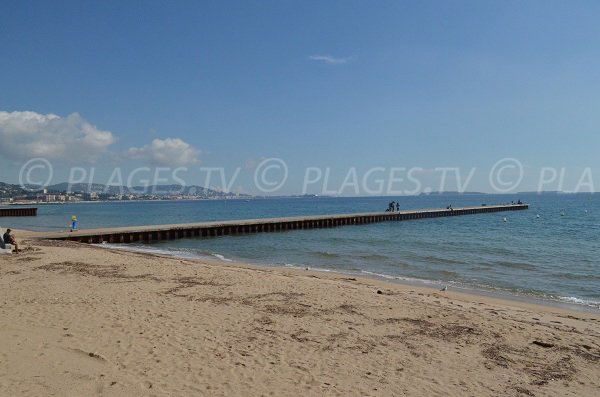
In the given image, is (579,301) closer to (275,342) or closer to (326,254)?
(275,342)

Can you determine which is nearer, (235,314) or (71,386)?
(71,386)

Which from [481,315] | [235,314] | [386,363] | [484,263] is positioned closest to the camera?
[386,363]

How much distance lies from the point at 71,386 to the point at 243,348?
2492mm

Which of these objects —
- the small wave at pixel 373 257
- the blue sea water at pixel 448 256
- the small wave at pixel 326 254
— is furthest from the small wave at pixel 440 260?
the small wave at pixel 326 254

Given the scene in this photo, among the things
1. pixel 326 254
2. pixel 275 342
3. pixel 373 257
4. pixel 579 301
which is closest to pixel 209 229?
pixel 326 254

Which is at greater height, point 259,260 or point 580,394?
point 580,394

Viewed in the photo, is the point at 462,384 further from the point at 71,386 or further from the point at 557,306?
the point at 557,306

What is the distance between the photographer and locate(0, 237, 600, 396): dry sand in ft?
18.3

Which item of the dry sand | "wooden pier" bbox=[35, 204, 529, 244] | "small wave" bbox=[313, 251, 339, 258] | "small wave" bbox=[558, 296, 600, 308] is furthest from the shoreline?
"wooden pier" bbox=[35, 204, 529, 244]

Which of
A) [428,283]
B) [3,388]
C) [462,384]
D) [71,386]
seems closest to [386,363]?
[462,384]

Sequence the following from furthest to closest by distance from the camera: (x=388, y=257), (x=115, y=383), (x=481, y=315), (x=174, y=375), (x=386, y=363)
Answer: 1. (x=388, y=257)
2. (x=481, y=315)
3. (x=386, y=363)
4. (x=174, y=375)
5. (x=115, y=383)

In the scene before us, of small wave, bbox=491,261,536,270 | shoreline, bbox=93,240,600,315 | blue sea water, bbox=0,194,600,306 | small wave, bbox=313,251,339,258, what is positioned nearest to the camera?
shoreline, bbox=93,240,600,315

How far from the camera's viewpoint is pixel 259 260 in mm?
22562

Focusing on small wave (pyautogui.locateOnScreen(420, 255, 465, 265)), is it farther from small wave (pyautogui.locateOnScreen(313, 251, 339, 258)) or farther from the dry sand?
the dry sand
